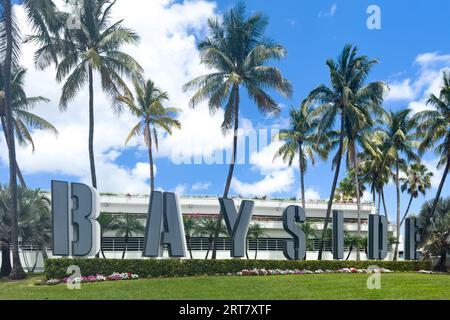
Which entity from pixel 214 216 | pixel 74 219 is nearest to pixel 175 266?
pixel 74 219

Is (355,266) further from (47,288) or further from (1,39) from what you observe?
(1,39)

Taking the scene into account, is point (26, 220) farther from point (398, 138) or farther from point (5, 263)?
point (398, 138)

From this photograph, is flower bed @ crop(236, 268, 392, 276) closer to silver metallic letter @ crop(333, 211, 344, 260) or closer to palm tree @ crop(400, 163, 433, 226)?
silver metallic letter @ crop(333, 211, 344, 260)

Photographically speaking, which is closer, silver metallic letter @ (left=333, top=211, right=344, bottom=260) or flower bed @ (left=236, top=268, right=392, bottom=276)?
flower bed @ (left=236, top=268, right=392, bottom=276)

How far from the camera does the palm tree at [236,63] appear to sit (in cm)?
3494

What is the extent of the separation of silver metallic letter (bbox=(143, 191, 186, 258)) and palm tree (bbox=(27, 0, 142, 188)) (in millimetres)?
6867

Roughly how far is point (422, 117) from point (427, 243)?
32.7 feet

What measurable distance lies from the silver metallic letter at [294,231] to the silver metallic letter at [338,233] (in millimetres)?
2407

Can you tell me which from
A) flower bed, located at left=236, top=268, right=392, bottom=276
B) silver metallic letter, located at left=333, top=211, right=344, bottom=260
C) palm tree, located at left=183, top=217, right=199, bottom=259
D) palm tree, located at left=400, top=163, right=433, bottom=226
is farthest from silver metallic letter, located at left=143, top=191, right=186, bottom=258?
palm tree, located at left=400, top=163, right=433, bottom=226

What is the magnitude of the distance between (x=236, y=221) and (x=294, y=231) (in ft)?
14.9

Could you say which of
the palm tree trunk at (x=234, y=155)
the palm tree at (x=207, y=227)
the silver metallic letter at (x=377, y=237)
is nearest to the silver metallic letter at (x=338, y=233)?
the silver metallic letter at (x=377, y=237)

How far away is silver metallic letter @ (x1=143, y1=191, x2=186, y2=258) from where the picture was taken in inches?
1047

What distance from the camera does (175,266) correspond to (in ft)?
94.7

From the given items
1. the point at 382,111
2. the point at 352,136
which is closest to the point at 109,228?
the point at 352,136
